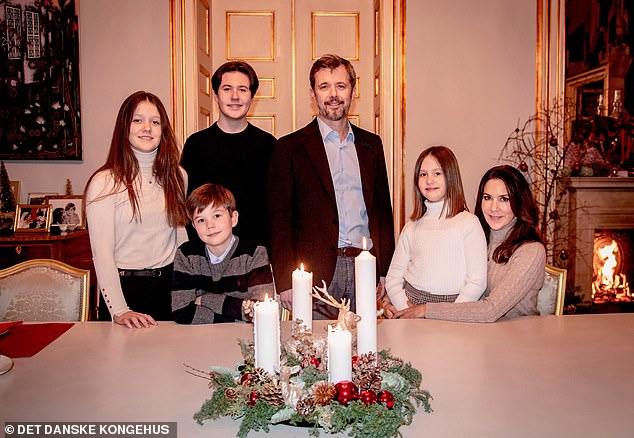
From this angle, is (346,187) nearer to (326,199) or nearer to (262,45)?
(326,199)

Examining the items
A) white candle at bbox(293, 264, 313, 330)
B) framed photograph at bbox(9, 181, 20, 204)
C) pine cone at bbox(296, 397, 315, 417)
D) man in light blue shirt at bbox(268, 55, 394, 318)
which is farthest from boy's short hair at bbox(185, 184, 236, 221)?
framed photograph at bbox(9, 181, 20, 204)

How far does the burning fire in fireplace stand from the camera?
487 centimetres

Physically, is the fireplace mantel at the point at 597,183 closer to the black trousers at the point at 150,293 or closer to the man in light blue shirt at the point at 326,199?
the man in light blue shirt at the point at 326,199

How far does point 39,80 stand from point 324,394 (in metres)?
3.99

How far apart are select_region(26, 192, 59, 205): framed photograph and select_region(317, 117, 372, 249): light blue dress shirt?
259cm

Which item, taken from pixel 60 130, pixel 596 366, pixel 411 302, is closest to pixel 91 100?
pixel 60 130

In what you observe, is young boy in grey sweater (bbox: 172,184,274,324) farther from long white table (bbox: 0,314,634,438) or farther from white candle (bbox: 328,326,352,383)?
white candle (bbox: 328,326,352,383)

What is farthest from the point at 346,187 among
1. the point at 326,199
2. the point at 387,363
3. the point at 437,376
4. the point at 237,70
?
the point at 387,363

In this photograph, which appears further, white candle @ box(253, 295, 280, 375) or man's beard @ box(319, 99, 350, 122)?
man's beard @ box(319, 99, 350, 122)

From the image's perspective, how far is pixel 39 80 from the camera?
165 inches

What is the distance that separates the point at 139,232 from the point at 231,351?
0.77 meters

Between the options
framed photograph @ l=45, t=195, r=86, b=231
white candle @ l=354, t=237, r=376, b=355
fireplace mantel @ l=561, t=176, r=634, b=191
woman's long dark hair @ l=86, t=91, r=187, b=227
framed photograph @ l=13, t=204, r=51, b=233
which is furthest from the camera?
fireplace mantel @ l=561, t=176, r=634, b=191

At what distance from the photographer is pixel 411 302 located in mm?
2121

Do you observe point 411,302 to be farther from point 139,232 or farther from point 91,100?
point 91,100
